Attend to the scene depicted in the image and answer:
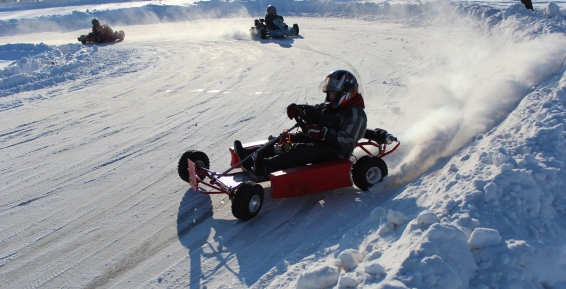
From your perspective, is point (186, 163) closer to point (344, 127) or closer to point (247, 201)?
point (247, 201)

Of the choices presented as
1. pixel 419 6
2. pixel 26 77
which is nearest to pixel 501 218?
pixel 26 77

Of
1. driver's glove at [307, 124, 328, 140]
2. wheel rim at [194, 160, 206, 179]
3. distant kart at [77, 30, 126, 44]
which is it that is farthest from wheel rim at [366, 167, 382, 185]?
distant kart at [77, 30, 126, 44]

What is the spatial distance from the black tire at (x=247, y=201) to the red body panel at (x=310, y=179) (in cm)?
24

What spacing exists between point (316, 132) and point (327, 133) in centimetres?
14

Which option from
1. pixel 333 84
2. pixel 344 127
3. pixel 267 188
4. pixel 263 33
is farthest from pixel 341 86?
pixel 263 33

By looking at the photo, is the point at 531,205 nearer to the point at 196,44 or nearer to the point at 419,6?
the point at 196,44

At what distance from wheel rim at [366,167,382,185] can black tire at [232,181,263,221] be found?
1.41 metres

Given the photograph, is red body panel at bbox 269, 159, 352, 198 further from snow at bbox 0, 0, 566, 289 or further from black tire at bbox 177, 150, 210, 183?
black tire at bbox 177, 150, 210, 183

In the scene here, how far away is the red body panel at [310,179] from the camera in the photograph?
214 inches

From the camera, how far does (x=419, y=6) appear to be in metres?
21.3

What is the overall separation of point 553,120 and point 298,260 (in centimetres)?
323

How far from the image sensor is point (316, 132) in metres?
5.91

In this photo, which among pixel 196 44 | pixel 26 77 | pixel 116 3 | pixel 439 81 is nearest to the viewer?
pixel 439 81

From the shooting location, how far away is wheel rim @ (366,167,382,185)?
19.1 feet
